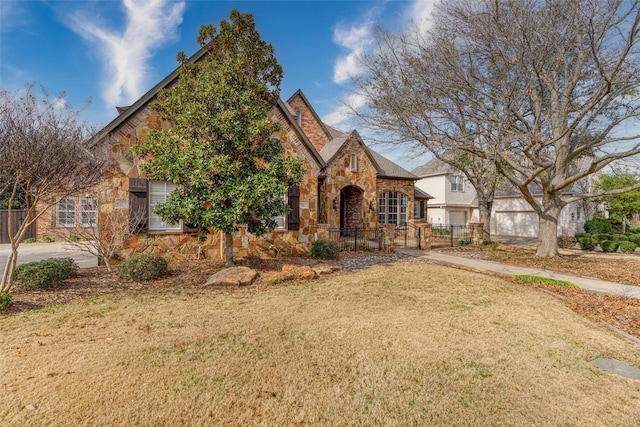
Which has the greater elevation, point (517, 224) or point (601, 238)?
point (517, 224)

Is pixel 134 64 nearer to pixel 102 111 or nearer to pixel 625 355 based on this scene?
pixel 102 111

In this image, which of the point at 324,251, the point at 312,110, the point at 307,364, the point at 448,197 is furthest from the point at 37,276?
the point at 448,197

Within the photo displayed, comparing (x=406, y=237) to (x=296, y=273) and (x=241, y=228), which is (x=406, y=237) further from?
(x=296, y=273)

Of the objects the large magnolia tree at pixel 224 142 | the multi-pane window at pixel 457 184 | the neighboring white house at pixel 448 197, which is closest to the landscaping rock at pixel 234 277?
the large magnolia tree at pixel 224 142

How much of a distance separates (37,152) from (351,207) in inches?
637

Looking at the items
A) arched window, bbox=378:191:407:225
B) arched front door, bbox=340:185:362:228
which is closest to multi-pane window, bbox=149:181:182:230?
arched front door, bbox=340:185:362:228

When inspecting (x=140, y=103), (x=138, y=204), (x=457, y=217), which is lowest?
(x=457, y=217)

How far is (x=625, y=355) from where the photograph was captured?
4.49 metres

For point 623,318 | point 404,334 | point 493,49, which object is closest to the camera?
point 404,334

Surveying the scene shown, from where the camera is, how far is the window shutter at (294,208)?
39.3ft

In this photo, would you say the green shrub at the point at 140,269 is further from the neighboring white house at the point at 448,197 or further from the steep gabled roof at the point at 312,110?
the neighboring white house at the point at 448,197

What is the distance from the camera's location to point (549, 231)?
13.7m

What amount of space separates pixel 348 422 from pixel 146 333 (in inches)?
135

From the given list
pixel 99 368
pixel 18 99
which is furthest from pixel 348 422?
pixel 18 99
